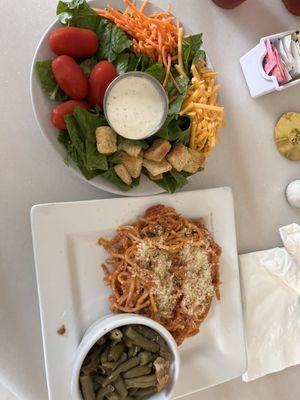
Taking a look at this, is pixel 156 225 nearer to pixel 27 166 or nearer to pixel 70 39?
pixel 27 166

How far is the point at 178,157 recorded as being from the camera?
898 millimetres

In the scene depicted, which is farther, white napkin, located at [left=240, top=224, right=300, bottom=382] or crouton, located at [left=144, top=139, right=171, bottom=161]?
white napkin, located at [left=240, top=224, right=300, bottom=382]

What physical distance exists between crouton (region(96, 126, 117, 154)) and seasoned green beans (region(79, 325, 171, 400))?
1.15ft

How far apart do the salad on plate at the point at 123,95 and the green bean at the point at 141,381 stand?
0.38m

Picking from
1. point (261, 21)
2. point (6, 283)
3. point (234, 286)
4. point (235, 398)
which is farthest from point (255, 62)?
point (235, 398)

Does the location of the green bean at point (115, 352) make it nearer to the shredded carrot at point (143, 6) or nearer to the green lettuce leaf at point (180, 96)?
the green lettuce leaf at point (180, 96)

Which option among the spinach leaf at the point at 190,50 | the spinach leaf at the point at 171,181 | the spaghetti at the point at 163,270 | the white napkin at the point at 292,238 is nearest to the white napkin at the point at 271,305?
the white napkin at the point at 292,238

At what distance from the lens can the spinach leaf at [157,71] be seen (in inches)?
35.1

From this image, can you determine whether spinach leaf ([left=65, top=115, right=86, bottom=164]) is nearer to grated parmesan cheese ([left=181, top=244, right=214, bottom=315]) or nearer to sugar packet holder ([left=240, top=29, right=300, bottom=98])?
grated parmesan cheese ([left=181, top=244, right=214, bottom=315])

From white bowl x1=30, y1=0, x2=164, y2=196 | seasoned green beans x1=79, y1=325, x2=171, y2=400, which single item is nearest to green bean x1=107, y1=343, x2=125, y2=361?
seasoned green beans x1=79, y1=325, x2=171, y2=400

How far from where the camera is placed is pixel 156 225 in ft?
3.02

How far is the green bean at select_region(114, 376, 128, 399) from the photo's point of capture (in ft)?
2.68

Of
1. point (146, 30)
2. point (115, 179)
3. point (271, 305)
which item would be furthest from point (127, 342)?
point (146, 30)

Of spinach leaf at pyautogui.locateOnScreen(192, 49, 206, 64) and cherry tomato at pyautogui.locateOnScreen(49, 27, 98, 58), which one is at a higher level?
cherry tomato at pyautogui.locateOnScreen(49, 27, 98, 58)
